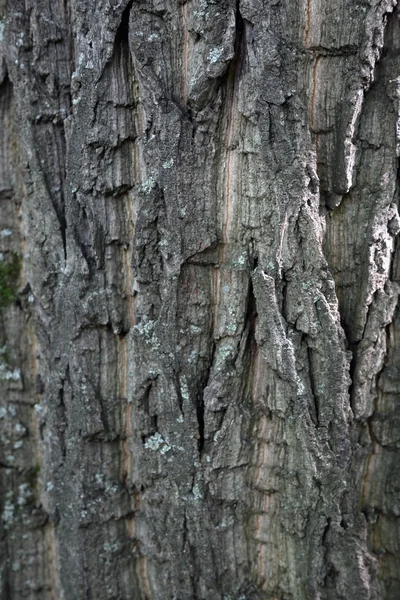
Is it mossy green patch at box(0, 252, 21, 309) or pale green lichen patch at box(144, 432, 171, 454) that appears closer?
pale green lichen patch at box(144, 432, 171, 454)

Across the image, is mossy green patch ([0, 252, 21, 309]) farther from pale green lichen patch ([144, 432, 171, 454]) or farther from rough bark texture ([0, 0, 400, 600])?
pale green lichen patch ([144, 432, 171, 454])

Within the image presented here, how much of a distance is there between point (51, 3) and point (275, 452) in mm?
2311

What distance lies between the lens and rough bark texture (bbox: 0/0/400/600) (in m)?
2.29

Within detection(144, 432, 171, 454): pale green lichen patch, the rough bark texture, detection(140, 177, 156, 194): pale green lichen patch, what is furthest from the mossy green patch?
detection(144, 432, 171, 454): pale green lichen patch

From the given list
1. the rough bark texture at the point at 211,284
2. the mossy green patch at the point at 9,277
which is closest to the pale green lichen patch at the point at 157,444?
the rough bark texture at the point at 211,284

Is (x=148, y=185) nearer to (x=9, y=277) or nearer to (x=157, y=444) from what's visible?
(x=9, y=277)

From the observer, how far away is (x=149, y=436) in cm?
257

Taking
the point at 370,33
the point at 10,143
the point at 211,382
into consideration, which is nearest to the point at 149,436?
the point at 211,382

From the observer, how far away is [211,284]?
247cm

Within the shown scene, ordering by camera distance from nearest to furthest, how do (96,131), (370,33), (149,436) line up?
(370,33)
(96,131)
(149,436)

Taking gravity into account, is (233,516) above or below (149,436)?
below

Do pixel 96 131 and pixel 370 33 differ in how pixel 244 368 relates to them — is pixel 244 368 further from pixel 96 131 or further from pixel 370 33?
pixel 370 33

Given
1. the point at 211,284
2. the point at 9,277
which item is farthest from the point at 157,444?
the point at 9,277

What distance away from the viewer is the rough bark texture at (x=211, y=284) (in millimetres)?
2295
